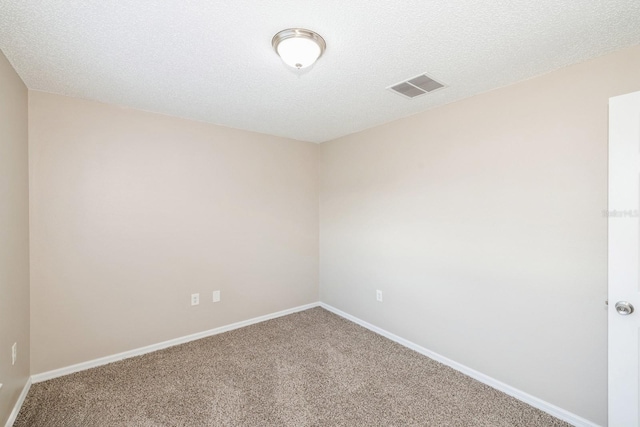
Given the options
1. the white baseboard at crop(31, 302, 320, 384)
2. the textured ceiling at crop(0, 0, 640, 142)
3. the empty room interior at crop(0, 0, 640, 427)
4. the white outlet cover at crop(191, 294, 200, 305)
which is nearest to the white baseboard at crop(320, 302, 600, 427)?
the empty room interior at crop(0, 0, 640, 427)

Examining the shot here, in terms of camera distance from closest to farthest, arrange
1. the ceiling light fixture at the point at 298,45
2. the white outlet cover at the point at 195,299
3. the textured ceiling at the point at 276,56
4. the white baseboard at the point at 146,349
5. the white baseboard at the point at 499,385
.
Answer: the textured ceiling at the point at 276,56 < the ceiling light fixture at the point at 298,45 < the white baseboard at the point at 499,385 < the white baseboard at the point at 146,349 < the white outlet cover at the point at 195,299

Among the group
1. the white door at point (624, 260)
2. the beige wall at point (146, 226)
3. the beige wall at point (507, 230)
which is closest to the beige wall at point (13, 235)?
the beige wall at point (146, 226)

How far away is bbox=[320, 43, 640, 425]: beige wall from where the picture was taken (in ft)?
5.99

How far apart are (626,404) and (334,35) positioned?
2.58 m

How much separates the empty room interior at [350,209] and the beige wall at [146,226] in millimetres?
19

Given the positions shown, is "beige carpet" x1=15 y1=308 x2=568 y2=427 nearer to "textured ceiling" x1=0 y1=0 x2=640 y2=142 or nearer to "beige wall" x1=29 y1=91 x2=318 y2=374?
"beige wall" x1=29 y1=91 x2=318 y2=374

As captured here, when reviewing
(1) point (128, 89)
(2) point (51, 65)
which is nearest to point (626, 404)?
(1) point (128, 89)

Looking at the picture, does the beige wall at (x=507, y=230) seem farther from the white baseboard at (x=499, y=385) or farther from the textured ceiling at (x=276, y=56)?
the textured ceiling at (x=276, y=56)

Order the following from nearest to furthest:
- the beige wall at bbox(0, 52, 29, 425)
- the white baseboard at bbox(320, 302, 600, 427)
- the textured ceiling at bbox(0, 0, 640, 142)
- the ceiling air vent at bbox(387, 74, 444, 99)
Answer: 1. the textured ceiling at bbox(0, 0, 640, 142)
2. the beige wall at bbox(0, 52, 29, 425)
3. the white baseboard at bbox(320, 302, 600, 427)
4. the ceiling air vent at bbox(387, 74, 444, 99)

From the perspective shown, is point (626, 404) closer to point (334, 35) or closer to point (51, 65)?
point (334, 35)

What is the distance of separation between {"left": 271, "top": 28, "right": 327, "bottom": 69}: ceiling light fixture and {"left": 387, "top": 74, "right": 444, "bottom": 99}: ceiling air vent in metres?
0.79

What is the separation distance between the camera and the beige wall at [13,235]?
1761mm

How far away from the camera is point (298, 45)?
5.13 feet

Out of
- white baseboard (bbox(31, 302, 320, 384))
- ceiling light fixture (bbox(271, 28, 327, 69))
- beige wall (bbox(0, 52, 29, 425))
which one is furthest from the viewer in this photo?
white baseboard (bbox(31, 302, 320, 384))
